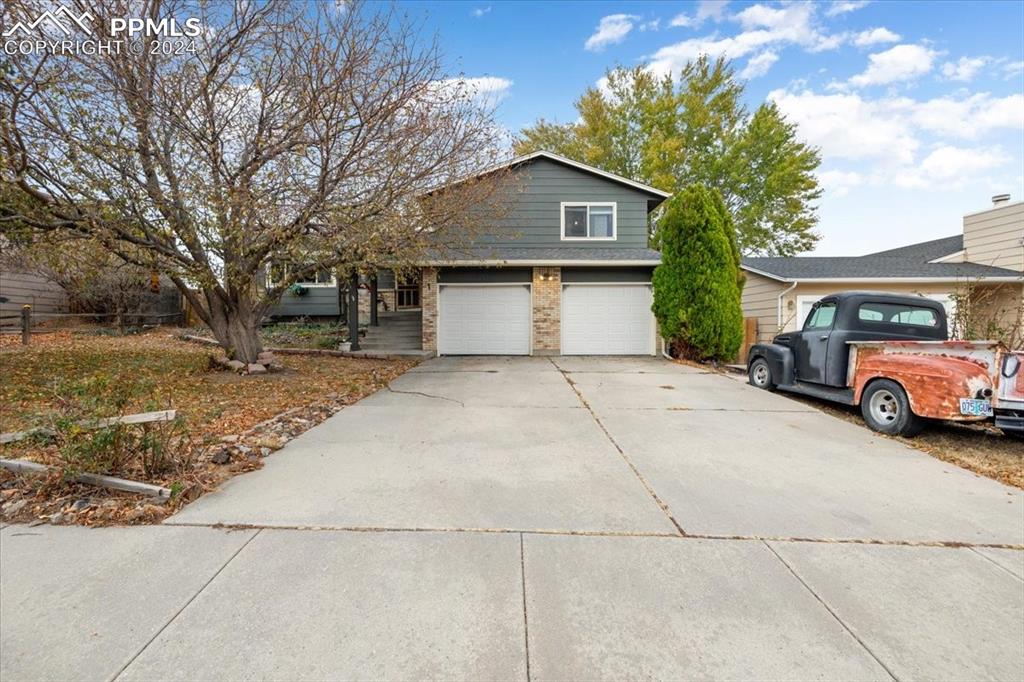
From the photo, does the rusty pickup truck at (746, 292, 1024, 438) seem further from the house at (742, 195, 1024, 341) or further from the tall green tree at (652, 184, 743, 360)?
the house at (742, 195, 1024, 341)

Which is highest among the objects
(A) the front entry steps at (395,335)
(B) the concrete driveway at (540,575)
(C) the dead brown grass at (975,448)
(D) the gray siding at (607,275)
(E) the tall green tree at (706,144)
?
(E) the tall green tree at (706,144)

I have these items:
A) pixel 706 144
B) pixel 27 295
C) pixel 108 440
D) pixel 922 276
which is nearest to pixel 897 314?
pixel 922 276

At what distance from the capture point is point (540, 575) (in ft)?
7.69

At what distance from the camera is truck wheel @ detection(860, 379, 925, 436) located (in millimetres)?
5113

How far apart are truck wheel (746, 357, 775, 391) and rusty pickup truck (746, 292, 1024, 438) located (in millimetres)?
22

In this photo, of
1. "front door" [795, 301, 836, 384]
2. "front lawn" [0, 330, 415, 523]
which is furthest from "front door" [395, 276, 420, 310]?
"front door" [795, 301, 836, 384]

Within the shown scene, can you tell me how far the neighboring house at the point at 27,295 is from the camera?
12.9m

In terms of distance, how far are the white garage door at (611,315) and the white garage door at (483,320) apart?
47.2 inches

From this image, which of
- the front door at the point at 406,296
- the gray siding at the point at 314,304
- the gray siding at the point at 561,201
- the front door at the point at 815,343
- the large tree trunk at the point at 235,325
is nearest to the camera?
the front door at the point at 815,343

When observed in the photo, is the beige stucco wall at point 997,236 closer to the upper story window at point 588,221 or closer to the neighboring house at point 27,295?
the upper story window at point 588,221

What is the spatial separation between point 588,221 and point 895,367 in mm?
9454

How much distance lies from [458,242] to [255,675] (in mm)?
8558

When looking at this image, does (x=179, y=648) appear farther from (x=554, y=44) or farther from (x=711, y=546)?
(x=554, y=44)

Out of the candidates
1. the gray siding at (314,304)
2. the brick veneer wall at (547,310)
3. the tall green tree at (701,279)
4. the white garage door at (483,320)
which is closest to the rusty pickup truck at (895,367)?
the tall green tree at (701,279)
